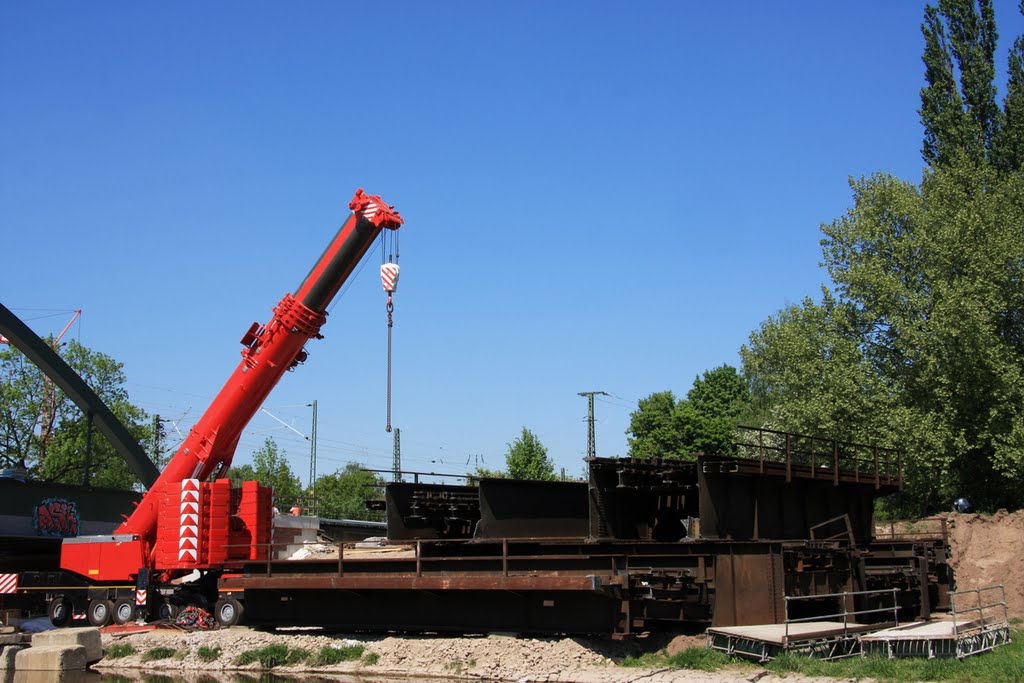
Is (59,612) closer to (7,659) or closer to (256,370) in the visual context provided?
(7,659)

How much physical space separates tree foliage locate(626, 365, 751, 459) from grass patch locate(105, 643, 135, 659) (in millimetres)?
57465

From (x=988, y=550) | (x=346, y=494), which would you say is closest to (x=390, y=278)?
(x=988, y=550)

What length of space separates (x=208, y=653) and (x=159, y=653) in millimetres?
1271

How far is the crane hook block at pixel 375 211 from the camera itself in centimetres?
2280

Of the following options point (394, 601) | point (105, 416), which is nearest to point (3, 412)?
point (105, 416)

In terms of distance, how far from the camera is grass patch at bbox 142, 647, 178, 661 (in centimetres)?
2059

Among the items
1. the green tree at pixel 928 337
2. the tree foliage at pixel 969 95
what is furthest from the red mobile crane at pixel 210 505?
the tree foliage at pixel 969 95

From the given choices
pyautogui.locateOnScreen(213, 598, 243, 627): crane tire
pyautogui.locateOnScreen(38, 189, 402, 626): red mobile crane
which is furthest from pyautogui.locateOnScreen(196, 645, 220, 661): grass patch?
pyautogui.locateOnScreen(38, 189, 402, 626): red mobile crane

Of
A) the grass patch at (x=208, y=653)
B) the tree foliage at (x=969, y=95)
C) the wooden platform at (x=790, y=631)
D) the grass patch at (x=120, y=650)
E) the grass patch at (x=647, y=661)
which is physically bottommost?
the grass patch at (x=120, y=650)

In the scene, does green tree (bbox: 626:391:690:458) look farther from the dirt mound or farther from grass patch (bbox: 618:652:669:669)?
grass patch (bbox: 618:652:669:669)

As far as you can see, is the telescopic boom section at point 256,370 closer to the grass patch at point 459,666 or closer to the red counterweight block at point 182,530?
the red counterweight block at point 182,530

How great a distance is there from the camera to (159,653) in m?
20.7

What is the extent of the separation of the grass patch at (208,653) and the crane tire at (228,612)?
5.55 feet

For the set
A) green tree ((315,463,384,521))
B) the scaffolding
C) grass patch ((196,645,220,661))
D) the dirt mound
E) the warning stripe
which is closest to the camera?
the scaffolding
